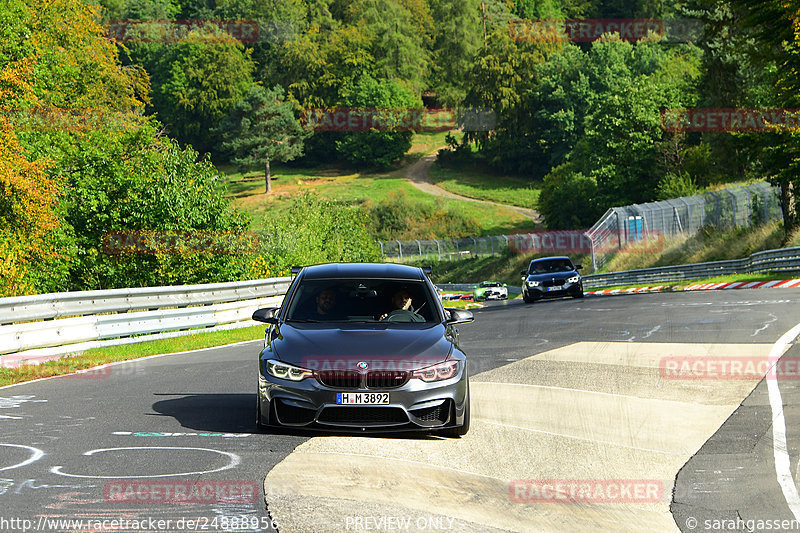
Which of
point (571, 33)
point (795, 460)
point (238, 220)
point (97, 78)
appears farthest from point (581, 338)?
point (571, 33)

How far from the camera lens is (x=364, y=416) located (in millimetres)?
8156

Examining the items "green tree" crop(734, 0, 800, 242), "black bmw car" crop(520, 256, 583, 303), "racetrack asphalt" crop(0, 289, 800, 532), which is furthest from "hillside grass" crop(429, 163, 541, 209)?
"racetrack asphalt" crop(0, 289, 800, 532)

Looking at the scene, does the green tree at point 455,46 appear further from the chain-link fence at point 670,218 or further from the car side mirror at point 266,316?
the car side mirror at point 266,316

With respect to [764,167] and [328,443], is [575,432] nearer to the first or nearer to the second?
[328,443]

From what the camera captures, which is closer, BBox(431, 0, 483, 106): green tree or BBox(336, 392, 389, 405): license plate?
BBox(336, 392, 389, 405): license plate

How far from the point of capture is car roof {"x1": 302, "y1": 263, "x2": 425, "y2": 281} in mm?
9633

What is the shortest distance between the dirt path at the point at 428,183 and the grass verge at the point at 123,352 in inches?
3166

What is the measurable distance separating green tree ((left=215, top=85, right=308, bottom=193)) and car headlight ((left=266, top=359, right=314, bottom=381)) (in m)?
116

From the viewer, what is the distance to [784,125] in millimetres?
33938

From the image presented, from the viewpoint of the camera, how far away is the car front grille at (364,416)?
8133 millimetres

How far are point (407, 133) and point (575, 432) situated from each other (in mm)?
128639

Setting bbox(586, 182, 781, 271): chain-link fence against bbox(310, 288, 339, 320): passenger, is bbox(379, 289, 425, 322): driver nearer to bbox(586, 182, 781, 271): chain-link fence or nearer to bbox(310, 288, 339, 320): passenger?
bbox(310, 288, 339, 320): passenger

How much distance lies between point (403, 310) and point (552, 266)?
25517 mm

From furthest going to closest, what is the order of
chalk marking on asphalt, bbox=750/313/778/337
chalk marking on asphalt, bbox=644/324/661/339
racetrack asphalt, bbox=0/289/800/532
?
1. chalk marking on asphalt, bbox=644/324/661/339
2. chalk marking on asphalt, bbox=750/313/778/337
3. racetrack asphalt, bbox=0/289/800/532
